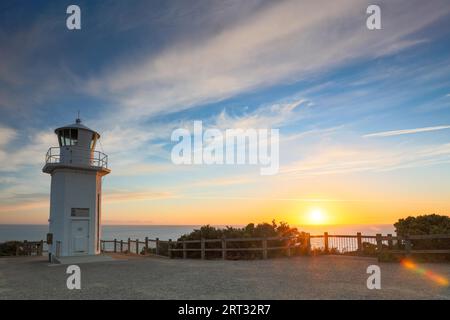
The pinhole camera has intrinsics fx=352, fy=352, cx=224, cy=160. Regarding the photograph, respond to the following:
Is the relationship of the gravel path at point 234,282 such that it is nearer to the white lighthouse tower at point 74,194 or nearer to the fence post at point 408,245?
the fence post at point 408,245

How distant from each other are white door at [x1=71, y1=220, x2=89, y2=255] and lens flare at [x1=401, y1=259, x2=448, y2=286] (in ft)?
51.9

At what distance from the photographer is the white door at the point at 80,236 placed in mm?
19006

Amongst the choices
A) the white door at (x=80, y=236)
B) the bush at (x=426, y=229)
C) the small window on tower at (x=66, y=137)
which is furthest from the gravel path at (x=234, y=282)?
the small window on tower at (x=66, y=137)

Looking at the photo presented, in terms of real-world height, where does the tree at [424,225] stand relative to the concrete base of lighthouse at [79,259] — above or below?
above

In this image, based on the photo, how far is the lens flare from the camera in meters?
10.4

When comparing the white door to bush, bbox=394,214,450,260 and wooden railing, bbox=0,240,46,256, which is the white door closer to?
wooden railing, bbox=0,240,46,256

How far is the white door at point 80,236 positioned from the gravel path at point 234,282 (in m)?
4.05

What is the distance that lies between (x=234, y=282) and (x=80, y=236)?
11.8 metres

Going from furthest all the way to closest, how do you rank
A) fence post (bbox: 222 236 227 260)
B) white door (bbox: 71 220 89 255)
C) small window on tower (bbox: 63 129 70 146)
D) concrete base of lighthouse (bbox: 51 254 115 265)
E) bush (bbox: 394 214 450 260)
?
small window on tower (bbox: 63 129 70 146)
white door (bbox: 71 220 89 255)
fence post (bbox: 222 236 227 260)
concrete base of lighthouse (bbox: 51 254 115 265)
bush (bbox: 394 214 450 260)

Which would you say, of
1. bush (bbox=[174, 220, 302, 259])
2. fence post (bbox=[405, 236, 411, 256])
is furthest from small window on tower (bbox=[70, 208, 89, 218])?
fence post (bbox=[405, 236, 411, 256])
